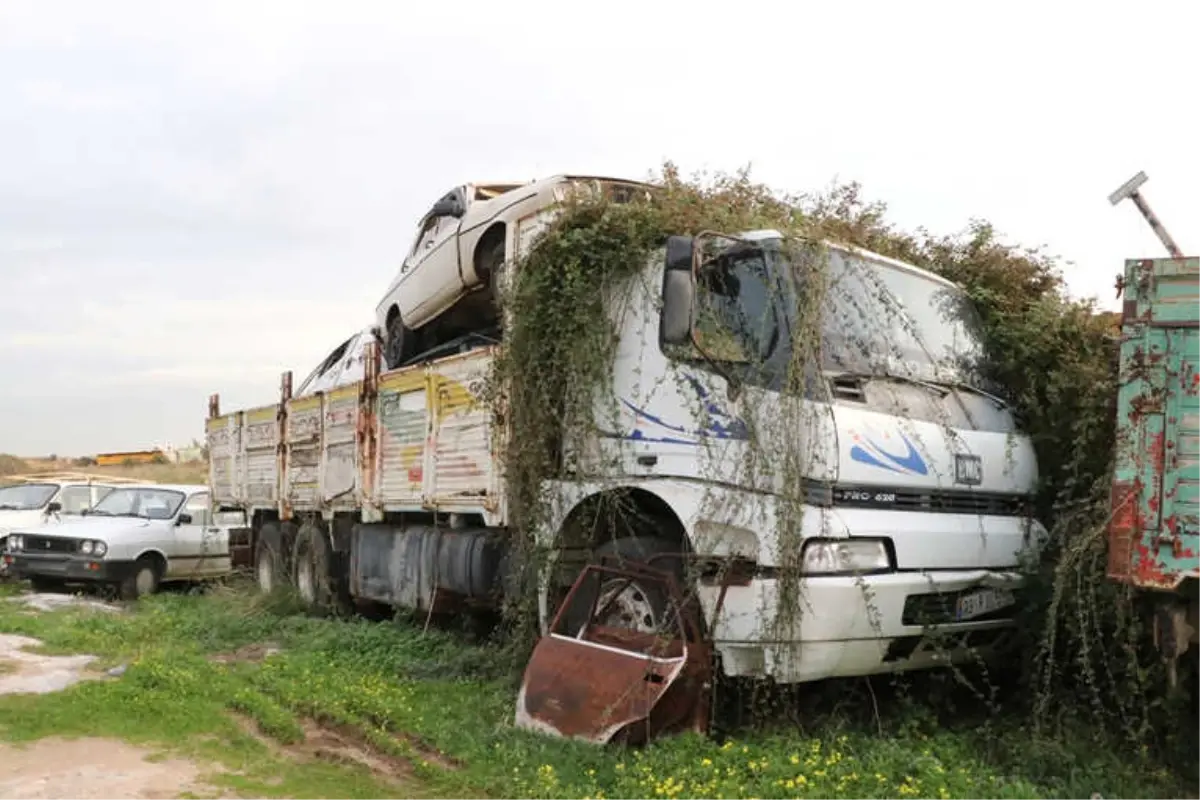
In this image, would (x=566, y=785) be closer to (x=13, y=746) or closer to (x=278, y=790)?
(x=278, y=790)

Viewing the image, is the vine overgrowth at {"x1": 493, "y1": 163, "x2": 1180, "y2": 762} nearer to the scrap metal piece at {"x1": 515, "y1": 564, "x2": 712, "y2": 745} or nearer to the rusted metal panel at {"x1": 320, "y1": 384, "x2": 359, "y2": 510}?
the scrap metal piece at {"x1": 515, "y1": 564, "x2": 712, "y2": 745}

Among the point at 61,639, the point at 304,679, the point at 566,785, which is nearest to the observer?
the point at 566,785

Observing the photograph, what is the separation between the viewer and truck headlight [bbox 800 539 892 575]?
496 cm

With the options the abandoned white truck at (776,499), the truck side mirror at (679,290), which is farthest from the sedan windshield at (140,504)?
the truck side mirror at (679,290)

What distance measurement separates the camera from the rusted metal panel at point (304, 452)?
34.6 ft

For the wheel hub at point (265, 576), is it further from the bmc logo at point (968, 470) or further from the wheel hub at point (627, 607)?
the bmc logo at point (968, 470)

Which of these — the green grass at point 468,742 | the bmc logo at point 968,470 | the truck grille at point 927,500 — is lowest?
the green grass at point 468,742

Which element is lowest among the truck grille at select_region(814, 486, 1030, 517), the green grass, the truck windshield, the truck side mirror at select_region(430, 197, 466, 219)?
the green grass

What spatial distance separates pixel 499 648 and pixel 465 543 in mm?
779

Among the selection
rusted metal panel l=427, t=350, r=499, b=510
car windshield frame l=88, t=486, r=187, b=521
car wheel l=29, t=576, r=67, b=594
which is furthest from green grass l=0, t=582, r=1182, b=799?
car wheel l=29, t=576, r=67, b=594

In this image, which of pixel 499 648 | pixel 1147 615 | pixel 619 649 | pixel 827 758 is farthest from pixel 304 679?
pixel 1147 615

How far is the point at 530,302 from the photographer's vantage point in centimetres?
638

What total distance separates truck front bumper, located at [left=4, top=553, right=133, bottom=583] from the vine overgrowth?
775 cm

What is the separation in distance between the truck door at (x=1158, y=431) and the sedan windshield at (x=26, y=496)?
46.7 ft
